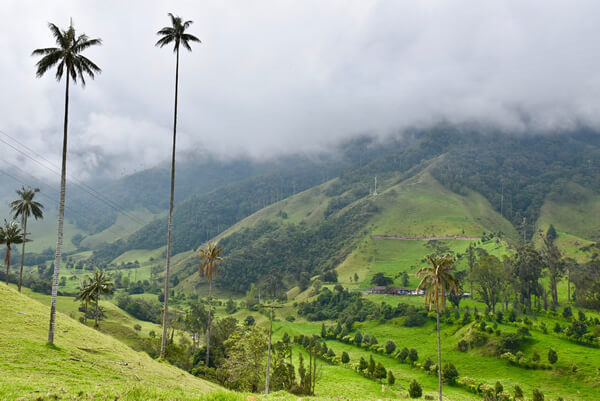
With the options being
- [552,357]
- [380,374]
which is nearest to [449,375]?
[380,374]

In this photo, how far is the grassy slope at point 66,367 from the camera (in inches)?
612

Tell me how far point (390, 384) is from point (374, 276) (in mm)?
103167

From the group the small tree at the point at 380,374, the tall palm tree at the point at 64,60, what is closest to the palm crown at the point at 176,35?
the tall palm tree at the point at 64,60

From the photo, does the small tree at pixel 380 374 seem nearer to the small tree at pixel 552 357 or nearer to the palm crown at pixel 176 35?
the small tree at pixel 552 357

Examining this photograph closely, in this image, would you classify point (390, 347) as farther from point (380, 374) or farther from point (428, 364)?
point (380, 374)

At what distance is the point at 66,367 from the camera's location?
2384 cm

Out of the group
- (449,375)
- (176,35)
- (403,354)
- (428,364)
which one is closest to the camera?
(176,35)

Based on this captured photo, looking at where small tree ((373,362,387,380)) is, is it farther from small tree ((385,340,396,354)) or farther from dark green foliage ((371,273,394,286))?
dark green foliage ((371,273,394,286))

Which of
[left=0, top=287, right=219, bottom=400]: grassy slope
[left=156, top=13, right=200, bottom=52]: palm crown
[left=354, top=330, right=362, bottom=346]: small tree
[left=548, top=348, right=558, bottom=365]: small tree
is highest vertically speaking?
[left=156, top=13, right=200, bottom=52]: palm crown

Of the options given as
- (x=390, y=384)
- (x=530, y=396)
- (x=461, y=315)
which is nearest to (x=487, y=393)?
(x=530, y=396)

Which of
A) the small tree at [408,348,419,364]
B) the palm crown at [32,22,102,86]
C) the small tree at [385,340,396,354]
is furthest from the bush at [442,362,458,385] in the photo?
the palm crown at [32,22,102,86]

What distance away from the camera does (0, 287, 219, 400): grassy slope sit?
15547mm

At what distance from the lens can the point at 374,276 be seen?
16862 cm

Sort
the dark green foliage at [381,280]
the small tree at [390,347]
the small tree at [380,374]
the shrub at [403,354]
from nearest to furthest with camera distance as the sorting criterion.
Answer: the small tree at [380,374], the shrub at [403,354], the small tree at [390,347], the dark green foliage at [381,280]
